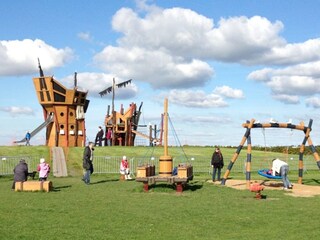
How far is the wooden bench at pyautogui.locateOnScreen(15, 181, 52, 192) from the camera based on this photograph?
20000 mm

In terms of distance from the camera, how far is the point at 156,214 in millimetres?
13758

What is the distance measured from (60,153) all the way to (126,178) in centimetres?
1630

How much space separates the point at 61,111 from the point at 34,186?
106 ft

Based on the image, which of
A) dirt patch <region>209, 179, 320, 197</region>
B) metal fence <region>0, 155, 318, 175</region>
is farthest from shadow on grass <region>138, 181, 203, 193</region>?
metal fence <region>0, 155, 318, 175</region>

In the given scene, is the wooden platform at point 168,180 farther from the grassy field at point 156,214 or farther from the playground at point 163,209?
the grassy field at point 156,214

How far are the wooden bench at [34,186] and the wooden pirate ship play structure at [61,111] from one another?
31615mm

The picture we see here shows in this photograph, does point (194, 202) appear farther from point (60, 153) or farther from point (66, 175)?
point (60, 153)

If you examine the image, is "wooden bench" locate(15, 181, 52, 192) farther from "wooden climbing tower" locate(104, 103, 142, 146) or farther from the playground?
"wooden climbing tower" locate(104, 103, 142, 146)

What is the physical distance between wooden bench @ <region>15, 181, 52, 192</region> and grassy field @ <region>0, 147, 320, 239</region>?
0.41 m

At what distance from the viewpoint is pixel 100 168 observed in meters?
32.8

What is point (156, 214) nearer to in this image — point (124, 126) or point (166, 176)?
point (166, 176)

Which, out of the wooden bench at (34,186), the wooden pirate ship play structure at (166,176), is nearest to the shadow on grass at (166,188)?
the wooden pirate ship play structure at (166,176)

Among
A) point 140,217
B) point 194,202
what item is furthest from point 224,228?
point 194,202

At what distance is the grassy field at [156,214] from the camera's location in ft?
35.7
